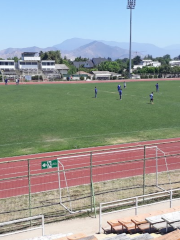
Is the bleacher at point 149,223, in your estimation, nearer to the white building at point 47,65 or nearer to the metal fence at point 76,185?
the metal fence at point 76,185

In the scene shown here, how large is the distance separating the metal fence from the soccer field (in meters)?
4.47

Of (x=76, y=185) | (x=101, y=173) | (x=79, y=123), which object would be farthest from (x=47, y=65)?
(x=76, y=185)

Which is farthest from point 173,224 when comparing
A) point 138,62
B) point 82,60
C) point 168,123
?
point 138,62

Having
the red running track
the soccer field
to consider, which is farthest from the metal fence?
the soccer field

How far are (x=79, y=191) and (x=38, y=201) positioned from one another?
5.86 feet

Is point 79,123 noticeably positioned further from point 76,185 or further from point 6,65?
point 6,65

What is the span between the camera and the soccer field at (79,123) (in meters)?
20.1

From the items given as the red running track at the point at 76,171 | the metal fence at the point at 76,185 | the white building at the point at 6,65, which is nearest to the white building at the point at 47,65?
the white building at the point at 6,65

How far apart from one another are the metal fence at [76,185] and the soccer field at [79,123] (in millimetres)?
4466

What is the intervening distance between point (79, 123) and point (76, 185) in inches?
477

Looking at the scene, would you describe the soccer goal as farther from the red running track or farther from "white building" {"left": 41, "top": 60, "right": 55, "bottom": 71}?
"white building" {"left": 41, "top": 60, "right": 55, "bottom": 71}

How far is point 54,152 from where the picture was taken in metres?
18.2

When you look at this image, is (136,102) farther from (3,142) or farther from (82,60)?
(82,60)

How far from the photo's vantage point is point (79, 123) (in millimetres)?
25406
